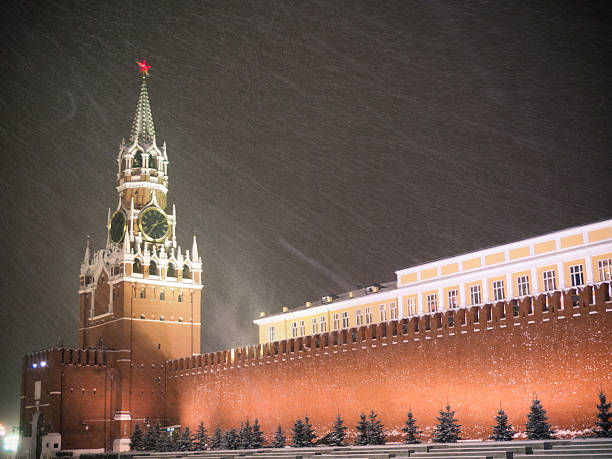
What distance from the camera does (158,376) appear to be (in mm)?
51000

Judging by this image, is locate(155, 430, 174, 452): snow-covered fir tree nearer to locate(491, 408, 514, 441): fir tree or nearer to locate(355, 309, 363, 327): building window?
locate(355, 309, 363, 327): building window

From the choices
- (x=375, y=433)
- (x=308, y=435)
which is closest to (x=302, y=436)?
(x=308, y=435)

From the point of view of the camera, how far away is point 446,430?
92.8ft

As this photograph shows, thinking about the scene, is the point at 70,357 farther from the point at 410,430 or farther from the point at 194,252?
the point at 410,430

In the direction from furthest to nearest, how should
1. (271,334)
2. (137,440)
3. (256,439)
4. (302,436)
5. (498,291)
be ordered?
1. (271,334)
2. (137,440)
3. (256,439)
4. (498,291)
5. (302,436)

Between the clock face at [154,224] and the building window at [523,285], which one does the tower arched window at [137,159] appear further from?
the building window at [523,285]

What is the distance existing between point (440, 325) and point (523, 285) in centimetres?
498

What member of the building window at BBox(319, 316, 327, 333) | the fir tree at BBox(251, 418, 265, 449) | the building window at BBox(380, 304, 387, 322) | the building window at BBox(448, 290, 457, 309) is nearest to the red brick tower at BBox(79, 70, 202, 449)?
the building window at BBox(319, 316, 327, 333)

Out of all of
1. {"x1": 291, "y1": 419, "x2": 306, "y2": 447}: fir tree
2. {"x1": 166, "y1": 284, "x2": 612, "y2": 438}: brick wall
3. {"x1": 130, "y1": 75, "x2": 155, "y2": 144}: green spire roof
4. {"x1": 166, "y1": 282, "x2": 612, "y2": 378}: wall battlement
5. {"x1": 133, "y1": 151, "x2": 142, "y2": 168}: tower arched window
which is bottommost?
{"x1": 291, "y1": 419, "x2": 306, "y2": 447}: fir tree

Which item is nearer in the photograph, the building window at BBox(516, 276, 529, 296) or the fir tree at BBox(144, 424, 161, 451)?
the building window at BBox(516, 276, 529, 296)

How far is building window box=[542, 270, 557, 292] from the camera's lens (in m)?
33.4

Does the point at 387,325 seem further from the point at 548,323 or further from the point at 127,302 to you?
the point at 127,302

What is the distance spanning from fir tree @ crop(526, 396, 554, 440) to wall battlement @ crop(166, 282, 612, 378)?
3644 mm

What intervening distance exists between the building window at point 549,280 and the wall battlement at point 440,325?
15.4 feet
